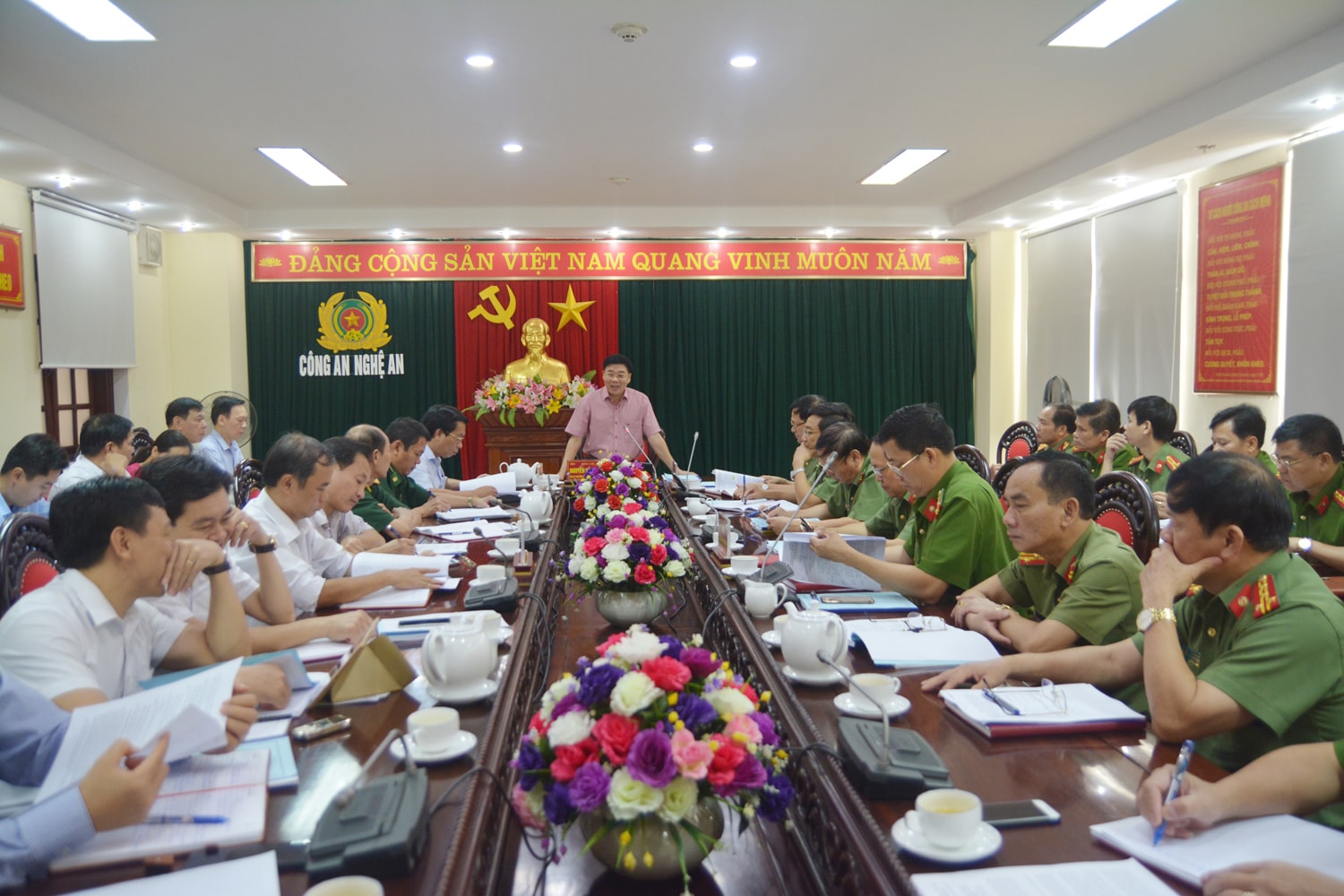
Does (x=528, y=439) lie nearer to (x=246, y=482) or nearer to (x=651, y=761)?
(x=246, y=482)

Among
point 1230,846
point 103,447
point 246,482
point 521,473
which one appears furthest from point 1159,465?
point 103,447

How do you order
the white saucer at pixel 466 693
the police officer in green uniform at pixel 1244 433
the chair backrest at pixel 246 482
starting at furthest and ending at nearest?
the chair backrest at pixel 246 482 < the police officer in green uniform at pixel 1244 433 < the white saucer at pixel 466 693

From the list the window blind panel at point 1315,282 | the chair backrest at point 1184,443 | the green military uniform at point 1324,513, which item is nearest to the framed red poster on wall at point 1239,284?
the window blind panel at point 1315,282

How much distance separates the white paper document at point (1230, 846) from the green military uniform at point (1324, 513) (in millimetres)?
2576

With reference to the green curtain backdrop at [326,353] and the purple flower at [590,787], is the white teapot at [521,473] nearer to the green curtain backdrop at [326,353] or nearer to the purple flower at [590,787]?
the green curtain backdrop at [326,353]

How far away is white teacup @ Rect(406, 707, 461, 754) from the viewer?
1288 millimetres

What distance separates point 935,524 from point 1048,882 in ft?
5.17

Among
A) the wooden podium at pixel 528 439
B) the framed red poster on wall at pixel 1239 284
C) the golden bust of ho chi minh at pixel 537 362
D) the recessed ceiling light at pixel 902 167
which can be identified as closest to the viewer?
the framed red poster on wall at pixel 1239 284

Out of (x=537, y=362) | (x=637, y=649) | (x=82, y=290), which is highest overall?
(x=82, y=290)

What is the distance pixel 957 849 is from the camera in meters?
1.01

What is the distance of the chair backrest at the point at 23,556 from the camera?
1.80 m

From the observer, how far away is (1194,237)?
572 cm

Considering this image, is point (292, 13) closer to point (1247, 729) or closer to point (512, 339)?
point (1247, 729)

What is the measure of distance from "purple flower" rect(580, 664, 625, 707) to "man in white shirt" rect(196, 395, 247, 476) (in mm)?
5066
